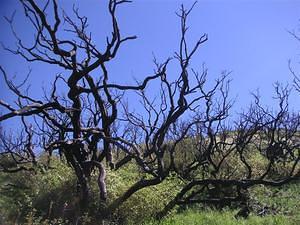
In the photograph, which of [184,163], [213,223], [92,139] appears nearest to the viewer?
[213,223]

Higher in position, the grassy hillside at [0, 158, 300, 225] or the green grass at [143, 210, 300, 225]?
the grassy hillside at [0, 158, 300, 225]


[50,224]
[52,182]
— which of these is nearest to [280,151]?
[52,182]

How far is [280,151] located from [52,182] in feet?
46.5

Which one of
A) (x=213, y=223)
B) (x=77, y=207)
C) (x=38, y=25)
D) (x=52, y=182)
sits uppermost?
(x=38, y=25)

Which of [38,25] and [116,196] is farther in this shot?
[38,25]

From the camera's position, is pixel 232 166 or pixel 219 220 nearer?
pixel 219 220

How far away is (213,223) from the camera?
9.91 m

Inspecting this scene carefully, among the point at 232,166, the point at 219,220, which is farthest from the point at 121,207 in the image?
the point at 232,166

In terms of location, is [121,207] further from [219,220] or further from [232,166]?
[232,166]

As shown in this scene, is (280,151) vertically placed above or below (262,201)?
above

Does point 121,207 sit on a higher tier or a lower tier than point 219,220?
higher

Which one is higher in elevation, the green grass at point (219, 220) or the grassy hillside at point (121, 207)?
the grassy hillside at point (121, 207)

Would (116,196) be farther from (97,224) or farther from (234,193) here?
(234,193)

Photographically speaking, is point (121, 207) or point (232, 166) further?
point (232, 166)
